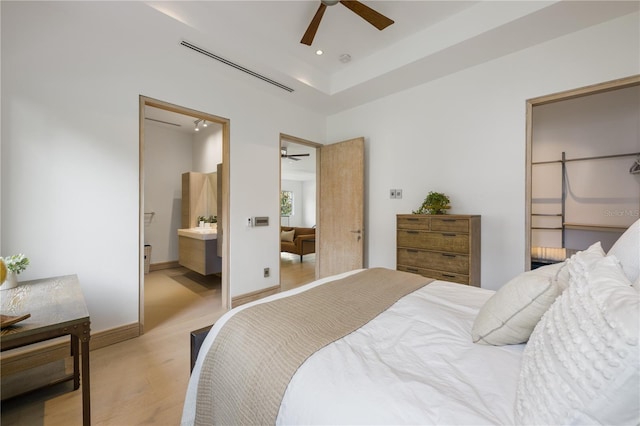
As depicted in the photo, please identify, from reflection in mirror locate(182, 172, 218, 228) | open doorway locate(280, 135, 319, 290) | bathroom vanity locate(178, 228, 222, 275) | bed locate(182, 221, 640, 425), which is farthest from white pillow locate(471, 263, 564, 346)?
reflection in mirror locate(182, 172, 218, 228)

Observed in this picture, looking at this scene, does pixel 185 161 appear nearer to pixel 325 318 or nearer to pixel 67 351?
pixel 67 351

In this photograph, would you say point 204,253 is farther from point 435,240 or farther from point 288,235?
point 435,240

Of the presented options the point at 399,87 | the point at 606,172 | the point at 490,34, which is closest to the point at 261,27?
the point at 399,87

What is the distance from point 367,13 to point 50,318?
284cm

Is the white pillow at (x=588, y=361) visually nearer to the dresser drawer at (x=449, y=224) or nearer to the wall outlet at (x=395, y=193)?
the dresser drawer at (x=449, y=224)

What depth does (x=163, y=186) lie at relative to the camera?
5.26 m

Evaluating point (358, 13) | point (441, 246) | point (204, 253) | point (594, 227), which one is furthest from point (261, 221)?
point (594, 227)

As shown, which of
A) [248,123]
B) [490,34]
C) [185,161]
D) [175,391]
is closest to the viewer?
[175,391]

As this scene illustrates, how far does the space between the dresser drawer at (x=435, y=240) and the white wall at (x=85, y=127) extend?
266 cm

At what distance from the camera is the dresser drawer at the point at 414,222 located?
2816 millimetres

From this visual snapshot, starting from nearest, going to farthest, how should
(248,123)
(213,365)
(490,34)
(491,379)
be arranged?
(491,379) → (213,365) → (490,34) → (248,123)

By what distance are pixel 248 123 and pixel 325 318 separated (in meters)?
2.83

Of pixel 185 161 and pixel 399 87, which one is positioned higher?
pixel 399 87

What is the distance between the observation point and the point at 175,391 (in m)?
1.74
